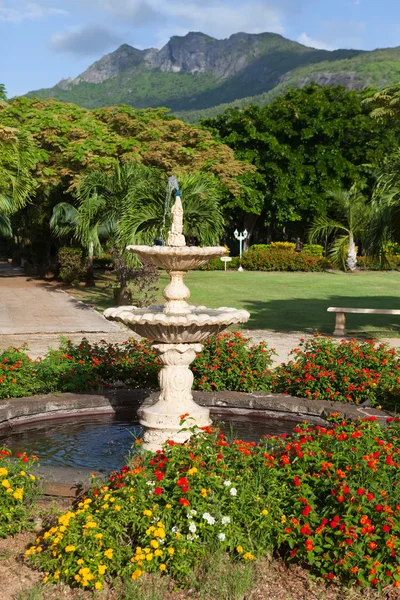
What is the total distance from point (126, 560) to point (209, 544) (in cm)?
54

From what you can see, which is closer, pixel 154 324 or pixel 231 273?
pixel 154 324

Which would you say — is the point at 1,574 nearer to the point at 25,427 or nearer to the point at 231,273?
the point at 25,427

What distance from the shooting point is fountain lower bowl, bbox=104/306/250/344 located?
22.2ft

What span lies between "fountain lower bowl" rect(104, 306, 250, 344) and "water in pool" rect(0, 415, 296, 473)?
3.50ft

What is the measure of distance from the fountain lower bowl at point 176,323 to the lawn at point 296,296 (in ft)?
35.5

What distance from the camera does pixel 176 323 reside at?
6.75 meters

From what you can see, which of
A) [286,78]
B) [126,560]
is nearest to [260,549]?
[126,560]

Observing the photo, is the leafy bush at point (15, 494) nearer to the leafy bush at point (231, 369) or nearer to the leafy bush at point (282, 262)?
the leafy bush at point (231, 369)

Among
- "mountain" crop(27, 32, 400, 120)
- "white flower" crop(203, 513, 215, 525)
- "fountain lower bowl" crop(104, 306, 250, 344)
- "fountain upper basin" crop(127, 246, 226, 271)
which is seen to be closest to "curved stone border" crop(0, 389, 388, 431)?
"fountain lower bowl" crop(104, 306, 250, 344)

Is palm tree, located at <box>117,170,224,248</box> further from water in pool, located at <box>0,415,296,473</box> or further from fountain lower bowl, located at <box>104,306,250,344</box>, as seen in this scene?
fountain lower bowl, located at <box>104,306,250,344</box>

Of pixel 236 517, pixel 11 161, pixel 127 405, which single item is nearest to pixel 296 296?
pixel 11 161

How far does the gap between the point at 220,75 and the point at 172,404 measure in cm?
Answer: 18868

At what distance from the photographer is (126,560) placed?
475cm

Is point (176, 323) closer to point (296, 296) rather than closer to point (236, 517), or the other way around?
point (236, 517)
